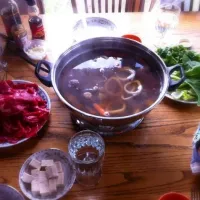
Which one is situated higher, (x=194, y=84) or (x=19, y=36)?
(x=19, y=36)

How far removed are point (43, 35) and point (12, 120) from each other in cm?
63

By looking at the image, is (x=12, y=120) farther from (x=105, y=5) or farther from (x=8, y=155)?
(x=105, y=5)

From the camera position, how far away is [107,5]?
91.0 inches

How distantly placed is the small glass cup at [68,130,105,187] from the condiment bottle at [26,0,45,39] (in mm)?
747

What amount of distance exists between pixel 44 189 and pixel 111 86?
492 mm

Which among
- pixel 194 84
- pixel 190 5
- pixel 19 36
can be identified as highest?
pixel 19 36

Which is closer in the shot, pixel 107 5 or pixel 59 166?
pixel 59 166

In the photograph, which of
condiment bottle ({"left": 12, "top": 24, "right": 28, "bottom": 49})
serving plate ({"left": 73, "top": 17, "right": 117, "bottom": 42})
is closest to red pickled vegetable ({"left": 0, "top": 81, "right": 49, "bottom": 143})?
condiment bottle ({"left": 12, "top": 24, "right": 28, "bottom": 49})

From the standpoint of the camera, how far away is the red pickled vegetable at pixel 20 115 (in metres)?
1.12

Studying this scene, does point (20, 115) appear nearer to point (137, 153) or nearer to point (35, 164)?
point (35, 164)

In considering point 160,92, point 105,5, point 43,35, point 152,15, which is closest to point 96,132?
point 160,92

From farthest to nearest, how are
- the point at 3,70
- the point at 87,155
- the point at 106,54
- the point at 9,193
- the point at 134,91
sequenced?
the point at 3,70, the point at 106,54, the point at 134,91, the point at 87,155, the point at 9,193

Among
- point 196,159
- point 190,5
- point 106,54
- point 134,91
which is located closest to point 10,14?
point 106,54

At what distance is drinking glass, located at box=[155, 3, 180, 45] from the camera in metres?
1.60
